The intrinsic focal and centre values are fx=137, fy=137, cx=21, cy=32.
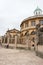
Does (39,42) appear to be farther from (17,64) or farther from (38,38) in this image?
(17,64)

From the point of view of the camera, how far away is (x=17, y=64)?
10.3 m

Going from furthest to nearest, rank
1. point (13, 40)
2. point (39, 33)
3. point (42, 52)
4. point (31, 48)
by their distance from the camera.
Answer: point (13, 40)
point (31, 48)
point (39, 33)
point (42, 52)

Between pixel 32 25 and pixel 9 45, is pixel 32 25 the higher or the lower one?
the higher one

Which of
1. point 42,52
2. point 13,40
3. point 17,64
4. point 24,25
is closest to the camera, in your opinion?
point 17,64

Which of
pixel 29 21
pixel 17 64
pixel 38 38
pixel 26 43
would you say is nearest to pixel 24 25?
pixel 29 21

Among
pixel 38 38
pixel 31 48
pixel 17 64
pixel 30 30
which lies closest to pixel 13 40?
pixel 30 30

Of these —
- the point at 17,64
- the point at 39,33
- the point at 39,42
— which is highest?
the point at 39,33

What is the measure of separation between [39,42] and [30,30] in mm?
18112

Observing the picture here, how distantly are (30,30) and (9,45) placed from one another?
663 centimetres

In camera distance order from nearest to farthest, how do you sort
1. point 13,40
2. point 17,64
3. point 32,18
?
point 17,64 < point 13,40 < point 32,18

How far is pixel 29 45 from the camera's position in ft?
76.2

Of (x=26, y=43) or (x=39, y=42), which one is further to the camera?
(x=26, y=43)

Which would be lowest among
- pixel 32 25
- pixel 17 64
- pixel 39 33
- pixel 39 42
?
pixel 17 64

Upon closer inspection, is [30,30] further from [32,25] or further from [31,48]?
[31,48]
